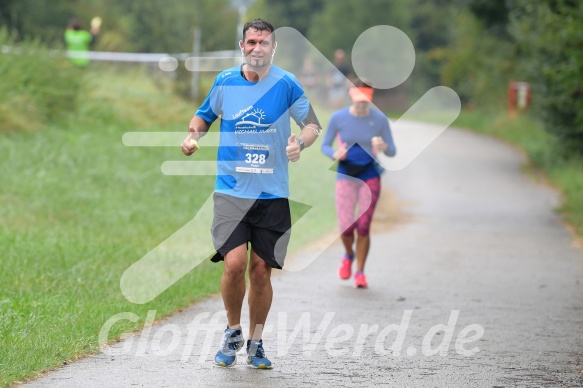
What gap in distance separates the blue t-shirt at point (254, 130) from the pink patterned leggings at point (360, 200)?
4.78 meters

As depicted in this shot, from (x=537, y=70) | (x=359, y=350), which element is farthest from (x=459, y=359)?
(x=537, y=70)

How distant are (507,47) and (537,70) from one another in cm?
1721

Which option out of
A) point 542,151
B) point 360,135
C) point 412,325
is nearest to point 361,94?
point 360,135

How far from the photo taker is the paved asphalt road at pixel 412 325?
24.2 feet

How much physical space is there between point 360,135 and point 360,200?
0.69m

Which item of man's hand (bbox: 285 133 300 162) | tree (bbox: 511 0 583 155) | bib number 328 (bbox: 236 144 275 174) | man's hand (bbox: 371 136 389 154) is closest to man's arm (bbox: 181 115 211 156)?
bib number 328 (bbox: 236 144 275 174)

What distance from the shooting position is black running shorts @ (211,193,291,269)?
7.66 meters

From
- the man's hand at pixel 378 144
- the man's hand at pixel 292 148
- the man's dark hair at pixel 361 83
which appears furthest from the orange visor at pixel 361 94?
the man's hand at pixel 292 148

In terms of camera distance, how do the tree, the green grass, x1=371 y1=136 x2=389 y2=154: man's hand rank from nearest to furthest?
the green grass
x1=371 y1=136 x2=389 y2=154: man's hand
the tree

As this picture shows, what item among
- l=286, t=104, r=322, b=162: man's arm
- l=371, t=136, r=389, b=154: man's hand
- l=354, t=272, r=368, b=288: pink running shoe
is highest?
l=286, t=104, r=322, b=162: man's arm

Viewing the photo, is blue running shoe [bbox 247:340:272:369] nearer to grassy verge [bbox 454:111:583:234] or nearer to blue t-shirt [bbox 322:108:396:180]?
blue t-shirt [bbox 322:108:396:180]

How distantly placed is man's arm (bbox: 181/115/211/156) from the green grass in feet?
5.01

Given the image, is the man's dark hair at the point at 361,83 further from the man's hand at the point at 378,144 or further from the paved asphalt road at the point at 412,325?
the paved asphalt road at the point at 412,325

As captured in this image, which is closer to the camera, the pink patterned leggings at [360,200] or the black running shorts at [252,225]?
the black running shorts at [252,225]
